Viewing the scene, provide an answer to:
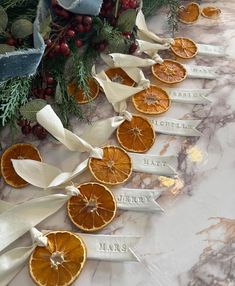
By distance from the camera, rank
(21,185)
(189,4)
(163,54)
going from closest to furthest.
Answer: (21,185) < (163,54) < (189,4)

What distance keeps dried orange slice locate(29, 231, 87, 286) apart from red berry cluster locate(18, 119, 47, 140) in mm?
220

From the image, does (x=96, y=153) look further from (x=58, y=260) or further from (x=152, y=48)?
(x=152, y=48)

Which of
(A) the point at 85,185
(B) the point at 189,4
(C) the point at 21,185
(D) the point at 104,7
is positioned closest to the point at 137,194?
(A) the point at 85,185

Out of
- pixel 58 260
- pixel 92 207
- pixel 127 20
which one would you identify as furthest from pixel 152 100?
pixel 58 260

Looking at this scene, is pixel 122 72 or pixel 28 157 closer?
pixel 28 157

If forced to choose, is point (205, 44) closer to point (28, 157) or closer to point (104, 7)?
point (104, 7)

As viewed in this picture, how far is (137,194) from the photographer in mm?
821

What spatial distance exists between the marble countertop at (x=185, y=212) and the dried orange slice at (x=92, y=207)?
0.02 meters

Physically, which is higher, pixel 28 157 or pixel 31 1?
pixel 31 1

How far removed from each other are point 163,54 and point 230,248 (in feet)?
1.61

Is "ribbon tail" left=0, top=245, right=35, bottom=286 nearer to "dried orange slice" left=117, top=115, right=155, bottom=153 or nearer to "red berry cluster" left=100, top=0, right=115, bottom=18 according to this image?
"dried orange slice" left=117, top=115, right=155, bottom=153

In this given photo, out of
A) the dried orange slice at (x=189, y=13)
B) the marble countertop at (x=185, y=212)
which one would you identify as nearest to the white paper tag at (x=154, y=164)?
the marble countertop at (x=185, y=212)

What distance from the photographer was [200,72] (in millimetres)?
1035

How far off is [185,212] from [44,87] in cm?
37
